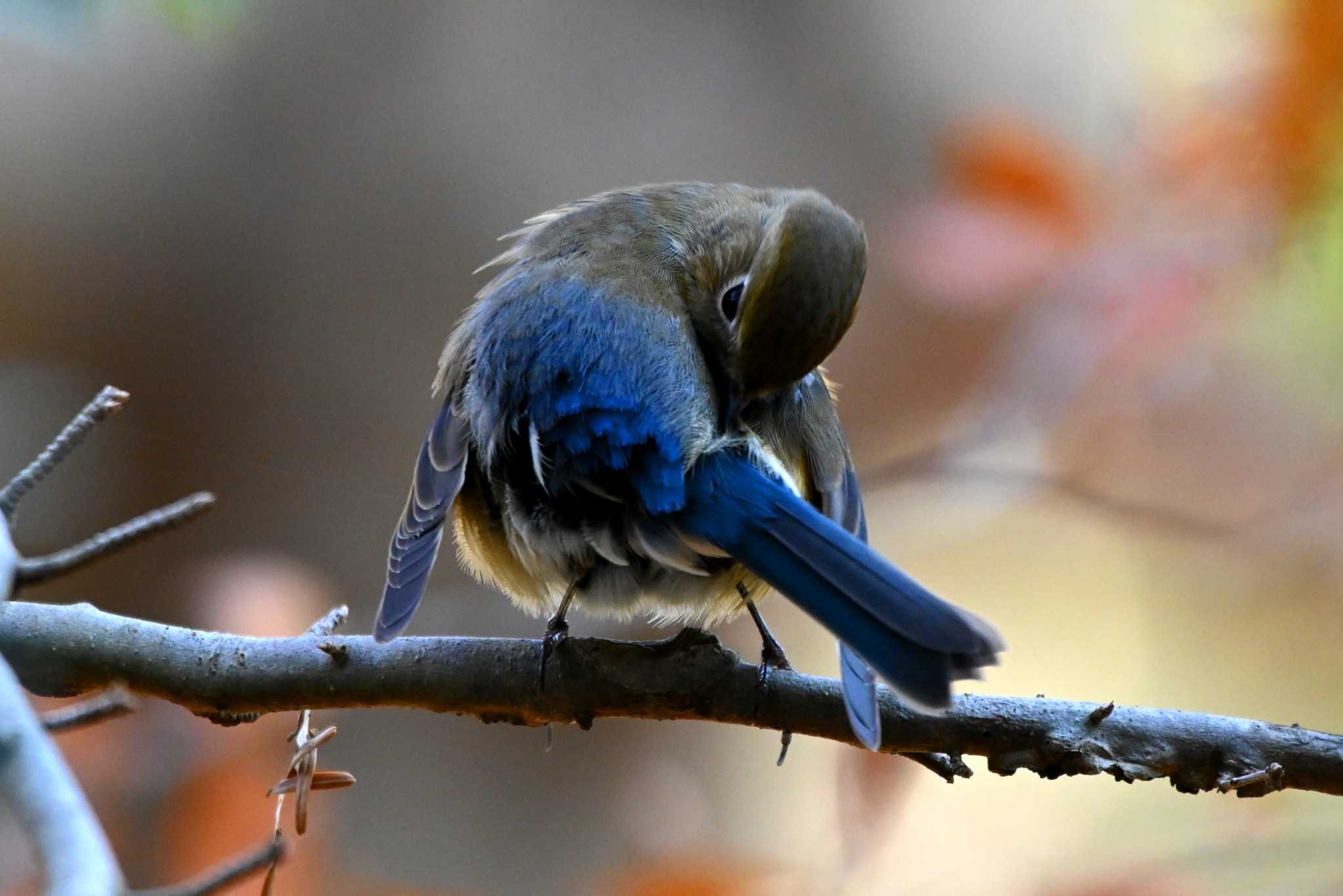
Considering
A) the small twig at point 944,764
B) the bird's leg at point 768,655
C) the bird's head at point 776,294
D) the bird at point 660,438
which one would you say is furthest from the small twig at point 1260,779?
the bird's head at point 776,294

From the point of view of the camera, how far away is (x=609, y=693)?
1.40 meters

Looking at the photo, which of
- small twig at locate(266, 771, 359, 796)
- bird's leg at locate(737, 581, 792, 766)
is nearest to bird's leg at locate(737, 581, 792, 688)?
bird's leg at locate(737, 581, 792, 766)

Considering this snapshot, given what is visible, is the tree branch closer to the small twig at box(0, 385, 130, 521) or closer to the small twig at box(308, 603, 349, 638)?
the small twig at box(308, 603, 349, 638)

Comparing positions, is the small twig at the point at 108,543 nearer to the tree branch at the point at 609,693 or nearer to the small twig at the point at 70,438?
the small twig at the point at 70,438

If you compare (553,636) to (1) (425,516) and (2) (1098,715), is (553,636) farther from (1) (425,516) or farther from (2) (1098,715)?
(2) (1098,715)

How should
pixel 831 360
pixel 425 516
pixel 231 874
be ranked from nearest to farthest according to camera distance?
pixel 231 874 < pixel 425 516 < pixel 831 360

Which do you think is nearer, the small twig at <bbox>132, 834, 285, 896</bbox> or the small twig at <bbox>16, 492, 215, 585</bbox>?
the small twig at <bbox>132, 834, 285, 896</bbox>

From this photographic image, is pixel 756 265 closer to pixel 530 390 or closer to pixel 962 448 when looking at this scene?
pixel 530 390

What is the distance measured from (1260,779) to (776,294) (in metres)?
0.86

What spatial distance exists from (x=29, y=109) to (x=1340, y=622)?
3.26 meters

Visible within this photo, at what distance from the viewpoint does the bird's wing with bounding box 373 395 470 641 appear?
137cm

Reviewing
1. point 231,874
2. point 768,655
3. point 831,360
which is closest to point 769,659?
point 768,655

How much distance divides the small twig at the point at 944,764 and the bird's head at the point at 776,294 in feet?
1.75

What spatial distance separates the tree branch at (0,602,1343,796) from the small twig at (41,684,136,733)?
0.54m
